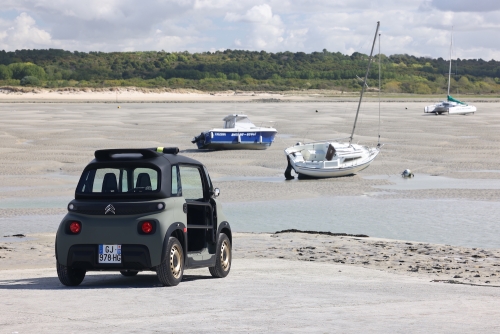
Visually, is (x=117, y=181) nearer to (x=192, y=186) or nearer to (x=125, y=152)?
(x=125, y=152)

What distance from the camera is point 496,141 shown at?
45531 millimetres

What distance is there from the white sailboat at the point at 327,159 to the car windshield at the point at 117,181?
1989 centimetres

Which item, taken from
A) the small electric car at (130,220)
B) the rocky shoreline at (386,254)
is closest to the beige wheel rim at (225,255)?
the small electric car at (130,220)

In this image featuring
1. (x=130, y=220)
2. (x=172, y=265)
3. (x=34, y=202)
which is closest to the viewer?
(x=130, y=220)

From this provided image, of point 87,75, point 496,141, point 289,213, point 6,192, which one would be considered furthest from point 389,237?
Answer: point 87,75

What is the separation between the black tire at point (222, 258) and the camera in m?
11.7

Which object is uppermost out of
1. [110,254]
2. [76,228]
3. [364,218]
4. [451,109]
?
[76,228]

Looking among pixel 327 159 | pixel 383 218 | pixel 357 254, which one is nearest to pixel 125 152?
pixel 357 254

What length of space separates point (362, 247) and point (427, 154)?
23.6m

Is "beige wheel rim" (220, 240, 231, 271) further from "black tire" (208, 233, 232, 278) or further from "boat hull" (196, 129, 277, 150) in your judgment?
"boat hull" (196, 129, 277, 150)

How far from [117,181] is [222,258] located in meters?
2.02

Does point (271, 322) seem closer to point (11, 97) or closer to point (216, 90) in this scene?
point (11, 97)

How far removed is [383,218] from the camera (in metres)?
21.4

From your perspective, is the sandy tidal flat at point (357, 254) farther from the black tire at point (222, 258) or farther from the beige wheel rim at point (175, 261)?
the beige wheel rim at point (175, 261)
